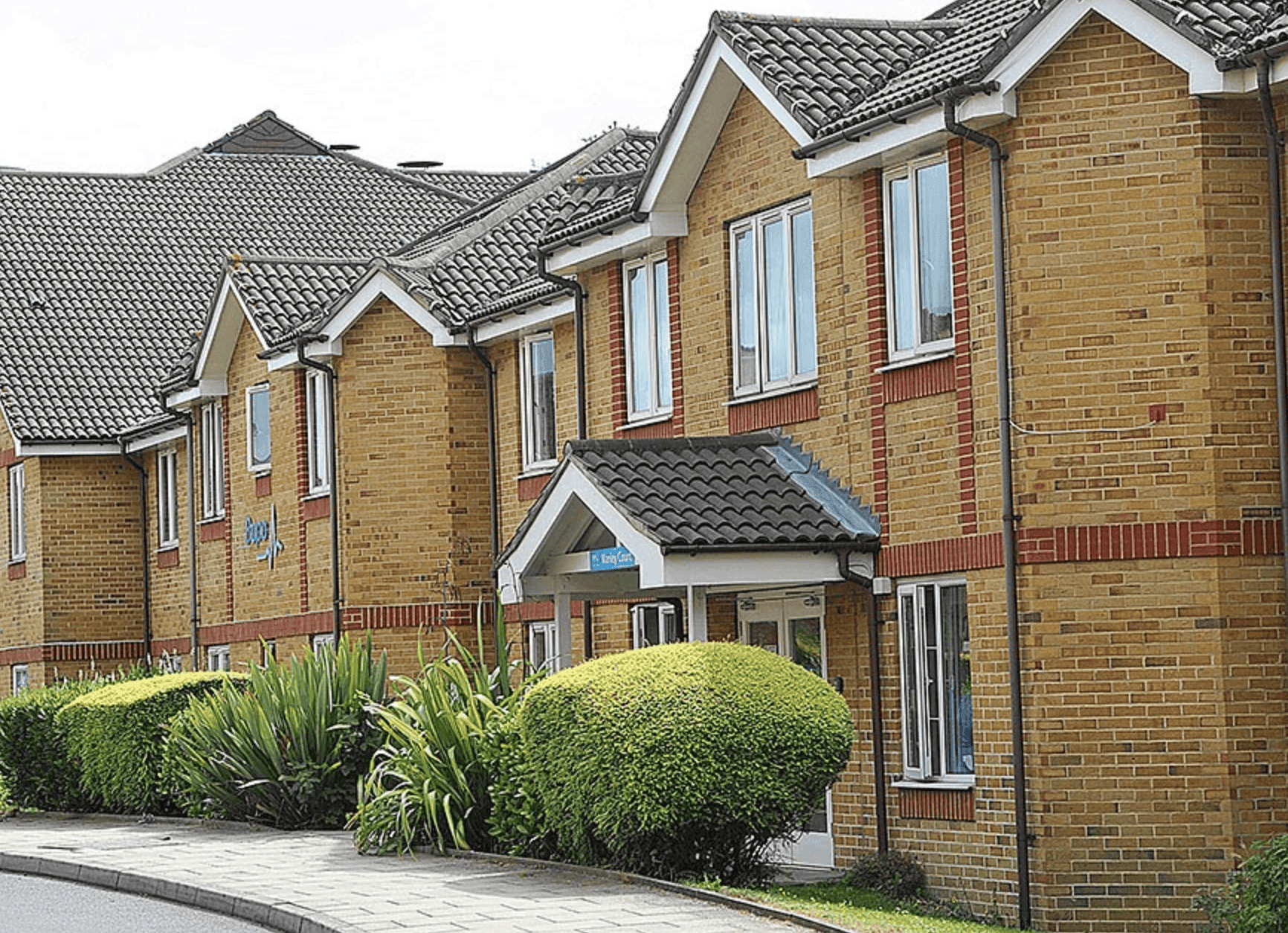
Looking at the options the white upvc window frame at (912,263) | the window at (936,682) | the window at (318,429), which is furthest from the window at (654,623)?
the window at (318,429)

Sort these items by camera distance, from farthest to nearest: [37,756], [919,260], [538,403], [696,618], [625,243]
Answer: [37,756] → [538,403] → [625,243] → [696,618] → [919,260]

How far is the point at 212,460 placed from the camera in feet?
110

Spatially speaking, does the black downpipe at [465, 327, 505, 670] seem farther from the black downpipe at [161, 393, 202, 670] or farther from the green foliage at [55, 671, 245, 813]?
the black downpipe at [161, 393, 202, 670]

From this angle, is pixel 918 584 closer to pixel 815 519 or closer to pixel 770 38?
pixel 815 519

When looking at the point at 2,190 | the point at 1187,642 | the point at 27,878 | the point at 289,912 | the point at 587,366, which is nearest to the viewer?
the point at 289,912

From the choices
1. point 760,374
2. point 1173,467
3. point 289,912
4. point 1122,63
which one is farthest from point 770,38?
point 289,912

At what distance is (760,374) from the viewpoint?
68.6 ft

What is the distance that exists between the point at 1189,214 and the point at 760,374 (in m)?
5.15

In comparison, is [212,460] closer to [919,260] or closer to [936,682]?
[919,260]

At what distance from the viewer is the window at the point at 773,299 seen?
66.5 feet

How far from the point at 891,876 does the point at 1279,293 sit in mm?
5580

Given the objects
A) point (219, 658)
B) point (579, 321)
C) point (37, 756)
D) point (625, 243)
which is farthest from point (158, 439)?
point (625, 243)

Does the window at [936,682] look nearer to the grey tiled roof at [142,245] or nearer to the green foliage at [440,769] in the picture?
the green foliage at [440,769]

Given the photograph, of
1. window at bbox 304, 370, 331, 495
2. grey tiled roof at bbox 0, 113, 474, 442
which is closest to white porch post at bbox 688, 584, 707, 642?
window at bbox 304, 370, 331, 495
